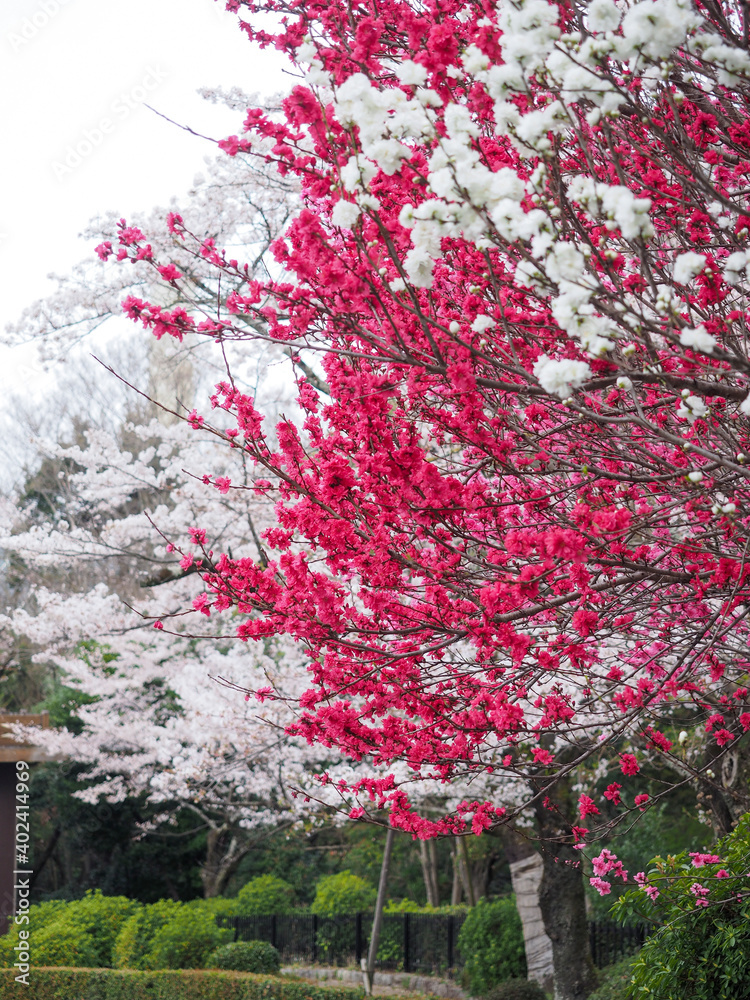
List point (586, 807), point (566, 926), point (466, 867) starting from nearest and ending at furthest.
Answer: point (586, 807)
point (566, 926)
point (466, 867)

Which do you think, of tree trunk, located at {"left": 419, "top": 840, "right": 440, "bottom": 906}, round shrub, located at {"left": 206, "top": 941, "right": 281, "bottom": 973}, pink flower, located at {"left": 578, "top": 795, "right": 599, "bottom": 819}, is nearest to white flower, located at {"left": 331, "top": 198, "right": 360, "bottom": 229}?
pink flower, located at {"left": 578, "top": 795, "right": 599, "bottom": 819}

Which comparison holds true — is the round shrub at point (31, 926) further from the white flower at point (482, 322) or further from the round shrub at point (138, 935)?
the white flower at point (482, 322)

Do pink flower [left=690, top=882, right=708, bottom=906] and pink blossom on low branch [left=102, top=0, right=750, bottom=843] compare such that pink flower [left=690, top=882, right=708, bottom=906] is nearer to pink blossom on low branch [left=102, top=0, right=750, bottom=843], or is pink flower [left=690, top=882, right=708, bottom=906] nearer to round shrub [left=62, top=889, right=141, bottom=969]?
pink blossom on low branch [left=102, top=0, right=750, bottom=843]

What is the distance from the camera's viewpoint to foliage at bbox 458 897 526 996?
1059cm

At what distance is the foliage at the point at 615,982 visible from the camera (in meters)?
7.33

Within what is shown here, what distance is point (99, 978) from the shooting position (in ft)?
33.9

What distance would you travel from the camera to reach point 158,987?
32.8 ft

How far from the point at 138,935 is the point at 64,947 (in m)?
1.02

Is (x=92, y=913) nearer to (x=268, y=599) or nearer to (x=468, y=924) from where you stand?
(x=468, y=924)

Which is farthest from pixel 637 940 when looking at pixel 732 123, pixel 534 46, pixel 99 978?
pixel 534 46

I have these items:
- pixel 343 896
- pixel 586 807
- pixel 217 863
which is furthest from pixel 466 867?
pixel 586 807

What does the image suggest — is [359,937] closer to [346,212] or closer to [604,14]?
[346,212]

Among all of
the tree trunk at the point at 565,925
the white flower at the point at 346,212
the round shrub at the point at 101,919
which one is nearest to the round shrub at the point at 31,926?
the round shrub at the point at 101,919

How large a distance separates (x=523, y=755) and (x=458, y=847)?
6.87 meters
